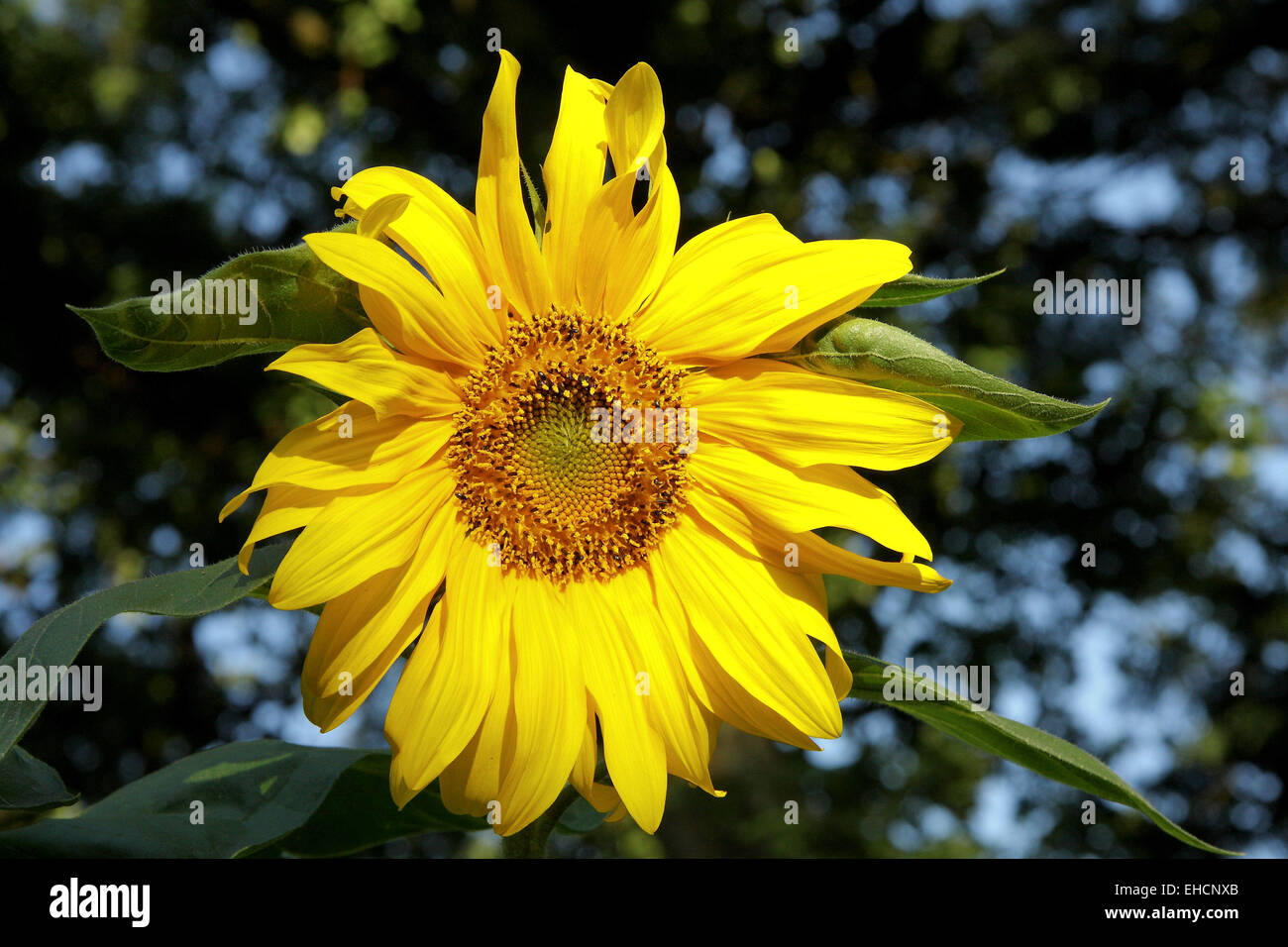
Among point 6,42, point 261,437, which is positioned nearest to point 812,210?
point 261,437

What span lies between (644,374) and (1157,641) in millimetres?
4993

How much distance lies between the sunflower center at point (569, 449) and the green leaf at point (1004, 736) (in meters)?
0.24

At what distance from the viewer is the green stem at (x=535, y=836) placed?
109 cm

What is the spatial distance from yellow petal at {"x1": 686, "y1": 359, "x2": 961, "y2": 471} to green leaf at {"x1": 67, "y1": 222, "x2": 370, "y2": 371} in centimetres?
35

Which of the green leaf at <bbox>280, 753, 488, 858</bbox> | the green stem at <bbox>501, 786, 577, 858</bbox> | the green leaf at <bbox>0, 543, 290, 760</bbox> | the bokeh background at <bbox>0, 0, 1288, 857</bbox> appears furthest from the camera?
the bokeh background at <bbox>0, 0, 1288, 857</bbox>

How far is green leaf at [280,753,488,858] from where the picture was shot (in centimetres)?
123

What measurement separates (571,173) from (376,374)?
0.81 ft

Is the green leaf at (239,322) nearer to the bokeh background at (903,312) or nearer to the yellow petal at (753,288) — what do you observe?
the yellow petal at (753,288)

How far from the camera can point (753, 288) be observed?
103 centimetres

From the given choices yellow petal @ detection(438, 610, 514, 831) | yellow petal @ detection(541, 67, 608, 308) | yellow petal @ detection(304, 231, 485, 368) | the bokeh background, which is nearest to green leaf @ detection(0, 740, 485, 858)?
yellow petal @ detection(438, 610, 514, 831)

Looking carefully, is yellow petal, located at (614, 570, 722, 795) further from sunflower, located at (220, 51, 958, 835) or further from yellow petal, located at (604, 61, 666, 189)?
yellow petal, located at (604, 61, 666, 189)

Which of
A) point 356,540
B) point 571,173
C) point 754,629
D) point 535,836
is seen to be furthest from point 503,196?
point 535,836

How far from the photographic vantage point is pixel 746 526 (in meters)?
1.09
